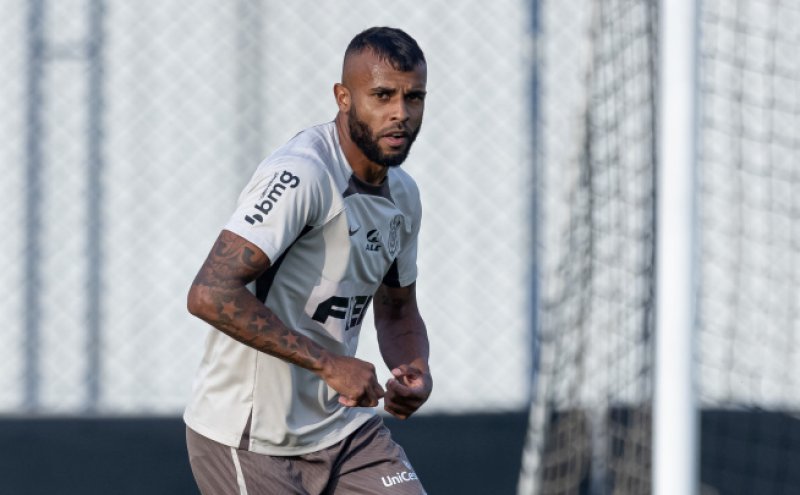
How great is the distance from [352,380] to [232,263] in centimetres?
41

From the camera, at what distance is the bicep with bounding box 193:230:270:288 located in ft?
10.6

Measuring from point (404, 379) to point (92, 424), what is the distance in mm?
2959

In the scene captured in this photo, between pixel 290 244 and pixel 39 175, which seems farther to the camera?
pixel 39 175

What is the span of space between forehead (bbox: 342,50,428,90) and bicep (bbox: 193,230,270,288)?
1.99ft

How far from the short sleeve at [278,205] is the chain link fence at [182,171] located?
2727 millimetres

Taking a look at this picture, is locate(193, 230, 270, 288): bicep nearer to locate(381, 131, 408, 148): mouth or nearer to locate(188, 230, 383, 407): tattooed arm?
locate(188, 230, 383, 407): tattooed arm

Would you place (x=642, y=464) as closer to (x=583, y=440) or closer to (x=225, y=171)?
(x=583, y=440)

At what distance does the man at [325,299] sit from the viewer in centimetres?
350

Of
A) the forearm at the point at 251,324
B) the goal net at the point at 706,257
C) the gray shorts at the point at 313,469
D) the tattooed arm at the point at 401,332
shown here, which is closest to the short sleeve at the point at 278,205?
the forearm at the point at 251,324

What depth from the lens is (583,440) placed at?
6.16m

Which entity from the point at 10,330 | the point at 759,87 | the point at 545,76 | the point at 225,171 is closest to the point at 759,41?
the point at 759,87

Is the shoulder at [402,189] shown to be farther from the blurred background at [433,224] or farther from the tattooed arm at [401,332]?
the blurred background at [433,224]

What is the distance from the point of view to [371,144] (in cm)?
359

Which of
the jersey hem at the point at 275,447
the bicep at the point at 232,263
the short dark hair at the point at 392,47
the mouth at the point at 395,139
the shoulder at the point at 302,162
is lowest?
the jersey hem at the point at 275,447
